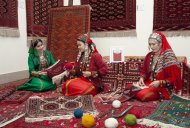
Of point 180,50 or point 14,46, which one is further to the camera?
point 14,46

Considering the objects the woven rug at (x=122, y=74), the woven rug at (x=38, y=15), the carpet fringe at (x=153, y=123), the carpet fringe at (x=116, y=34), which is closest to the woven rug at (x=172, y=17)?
the carpet fringe at (x=116, y=34)

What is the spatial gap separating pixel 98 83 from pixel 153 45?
0.91 metres

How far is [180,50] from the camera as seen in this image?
362 cm

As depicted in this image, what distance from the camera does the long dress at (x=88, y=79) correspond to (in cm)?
296

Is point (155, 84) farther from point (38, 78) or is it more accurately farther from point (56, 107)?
point (38, 78)

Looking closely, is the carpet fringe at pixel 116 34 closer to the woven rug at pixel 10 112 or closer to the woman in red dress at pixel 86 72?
the woman in red dress at pixel 86 72

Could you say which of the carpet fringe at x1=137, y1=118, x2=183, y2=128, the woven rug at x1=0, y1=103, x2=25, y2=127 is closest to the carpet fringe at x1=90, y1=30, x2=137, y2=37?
the woven rug at x1=0, y1=103, x2=25, y2=127

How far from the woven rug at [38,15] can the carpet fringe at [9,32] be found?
0.30 meters

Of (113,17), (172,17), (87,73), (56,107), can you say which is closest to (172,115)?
(56,107)

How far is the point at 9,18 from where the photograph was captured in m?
4.00

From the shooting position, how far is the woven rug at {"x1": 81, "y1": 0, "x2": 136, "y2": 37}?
3.88 meters

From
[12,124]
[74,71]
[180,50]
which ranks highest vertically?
[180,50]

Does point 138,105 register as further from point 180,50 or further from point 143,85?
point 180,50

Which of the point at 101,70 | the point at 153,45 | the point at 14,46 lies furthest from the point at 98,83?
the point at 14,46
